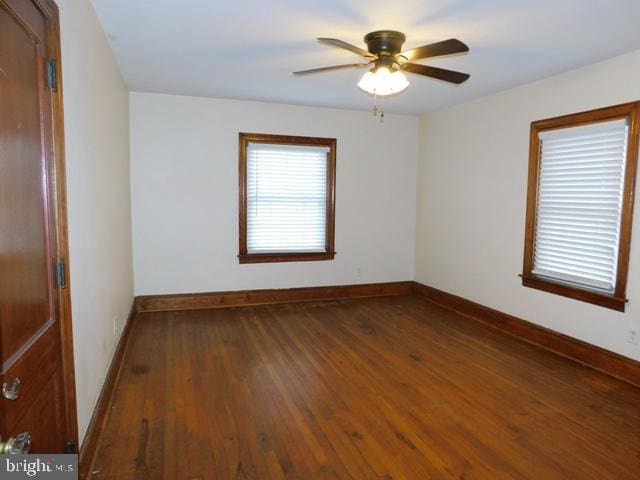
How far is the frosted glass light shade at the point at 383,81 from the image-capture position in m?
2.84

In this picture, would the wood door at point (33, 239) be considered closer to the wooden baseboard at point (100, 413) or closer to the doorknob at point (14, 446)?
the doorknob at point (14, 446)

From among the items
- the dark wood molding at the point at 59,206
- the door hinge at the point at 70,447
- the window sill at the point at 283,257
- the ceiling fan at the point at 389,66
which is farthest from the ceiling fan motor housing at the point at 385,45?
the window sill at the point at 283,257

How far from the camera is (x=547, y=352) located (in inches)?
151

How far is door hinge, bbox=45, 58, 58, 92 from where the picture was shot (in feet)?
5.41

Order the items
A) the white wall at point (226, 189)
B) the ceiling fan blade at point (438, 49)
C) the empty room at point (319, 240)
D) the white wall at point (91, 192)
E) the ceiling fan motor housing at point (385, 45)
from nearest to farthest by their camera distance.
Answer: the empty room at point (319, 240)
the white wall at point (91, 192)
the ceiling fan blade at point (438, 49)
the ceiling fan motor housing at point (385, 45)
the white wall at point (226, 189)

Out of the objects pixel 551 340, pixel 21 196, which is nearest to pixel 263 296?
pixel 551 340

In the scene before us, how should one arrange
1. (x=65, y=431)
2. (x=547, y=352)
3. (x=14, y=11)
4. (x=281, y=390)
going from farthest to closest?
1. (x=547, y=352)
2. (x=281, y=390)
3. (x=65, y=431)
4. (x=14, y=11)

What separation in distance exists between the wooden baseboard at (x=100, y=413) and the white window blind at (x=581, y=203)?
3.91 meters

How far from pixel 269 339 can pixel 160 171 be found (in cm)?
239

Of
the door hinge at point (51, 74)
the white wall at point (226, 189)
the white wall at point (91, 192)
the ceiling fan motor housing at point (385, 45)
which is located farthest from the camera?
the white wall at point (226, 189)

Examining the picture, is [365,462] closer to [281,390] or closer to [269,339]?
[281,390]

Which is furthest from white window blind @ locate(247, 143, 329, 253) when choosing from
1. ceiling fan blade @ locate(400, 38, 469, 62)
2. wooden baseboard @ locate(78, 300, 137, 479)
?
ceiling fan blade @ locate(400, 38, 469, 62)

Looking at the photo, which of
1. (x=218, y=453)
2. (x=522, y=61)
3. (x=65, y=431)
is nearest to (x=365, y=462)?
(x=218, y=453)

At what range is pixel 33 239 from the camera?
148cm
